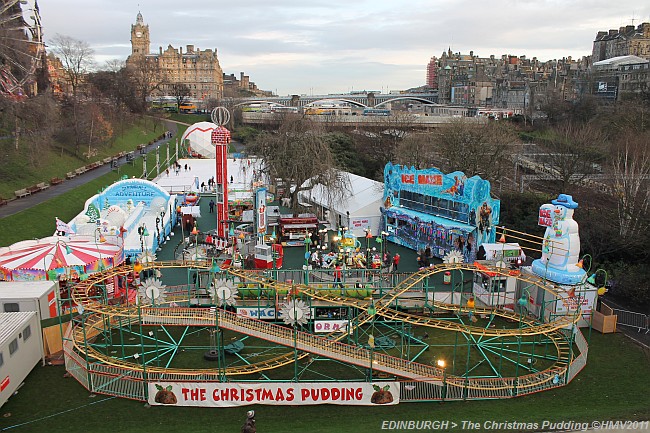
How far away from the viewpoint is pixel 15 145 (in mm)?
44750

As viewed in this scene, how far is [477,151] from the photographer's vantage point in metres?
39.0

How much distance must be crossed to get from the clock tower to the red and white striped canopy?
16819cm

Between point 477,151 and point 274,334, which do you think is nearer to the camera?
point 274,334

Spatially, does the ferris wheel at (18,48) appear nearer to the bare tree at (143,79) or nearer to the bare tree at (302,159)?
the bare tree at (302,159)

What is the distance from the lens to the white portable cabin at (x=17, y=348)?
48.9ft

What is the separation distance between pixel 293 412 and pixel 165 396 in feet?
11.5

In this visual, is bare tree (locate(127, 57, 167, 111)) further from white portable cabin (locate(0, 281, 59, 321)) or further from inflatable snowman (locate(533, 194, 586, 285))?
inflatable snowman (locate(533, 194, 586, 285))

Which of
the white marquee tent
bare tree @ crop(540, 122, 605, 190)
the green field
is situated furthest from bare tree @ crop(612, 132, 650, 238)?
the white marquee tent

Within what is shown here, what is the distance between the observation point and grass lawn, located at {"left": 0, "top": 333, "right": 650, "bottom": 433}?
45.4 ft

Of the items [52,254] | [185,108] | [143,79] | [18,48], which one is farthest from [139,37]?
[52,254]

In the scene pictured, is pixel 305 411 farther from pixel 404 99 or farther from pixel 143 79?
pixel 404 99

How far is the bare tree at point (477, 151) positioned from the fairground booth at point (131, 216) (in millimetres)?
20475

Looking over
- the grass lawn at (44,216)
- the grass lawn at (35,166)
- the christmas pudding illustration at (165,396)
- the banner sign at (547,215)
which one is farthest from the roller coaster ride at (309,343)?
the grass lawn at (35,166)

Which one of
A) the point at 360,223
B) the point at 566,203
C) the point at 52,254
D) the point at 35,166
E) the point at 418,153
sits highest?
the point at 418,153
